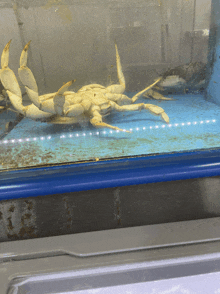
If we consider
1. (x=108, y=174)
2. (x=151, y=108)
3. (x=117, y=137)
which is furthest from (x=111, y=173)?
(x=151, y=108)

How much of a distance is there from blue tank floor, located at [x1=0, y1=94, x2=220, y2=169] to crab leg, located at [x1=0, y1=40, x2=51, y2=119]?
0.13 ft

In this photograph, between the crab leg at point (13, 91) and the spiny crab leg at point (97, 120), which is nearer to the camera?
the crab leg at point (13, 91)

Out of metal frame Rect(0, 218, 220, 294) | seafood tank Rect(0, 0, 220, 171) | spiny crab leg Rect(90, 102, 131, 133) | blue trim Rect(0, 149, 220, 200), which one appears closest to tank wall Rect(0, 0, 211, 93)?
seafood tank Rect(0, 0, 220, 171)

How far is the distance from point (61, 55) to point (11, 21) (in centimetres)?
19

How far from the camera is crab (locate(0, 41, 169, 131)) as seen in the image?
91cm

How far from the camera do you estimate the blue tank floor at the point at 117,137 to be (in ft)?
3.28

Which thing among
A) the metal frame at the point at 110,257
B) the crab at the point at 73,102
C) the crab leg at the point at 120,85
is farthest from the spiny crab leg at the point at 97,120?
the metal frame at the point at 110,257

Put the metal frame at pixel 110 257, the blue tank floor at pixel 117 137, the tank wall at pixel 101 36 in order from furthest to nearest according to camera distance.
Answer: the blue tank floor at pixel 117 137, the metal frame at pixel 110 257, the tank wall at pixel 101 36

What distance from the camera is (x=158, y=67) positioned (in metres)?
0.90

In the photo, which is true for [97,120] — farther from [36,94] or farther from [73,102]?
[36,94]

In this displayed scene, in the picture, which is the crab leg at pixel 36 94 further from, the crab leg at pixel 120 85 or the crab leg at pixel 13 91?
the crab leg at pixel 120 85

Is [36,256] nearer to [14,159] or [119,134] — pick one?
[14,159]

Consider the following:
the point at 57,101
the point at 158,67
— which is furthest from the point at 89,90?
the point at 158,67

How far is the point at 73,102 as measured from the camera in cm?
97
